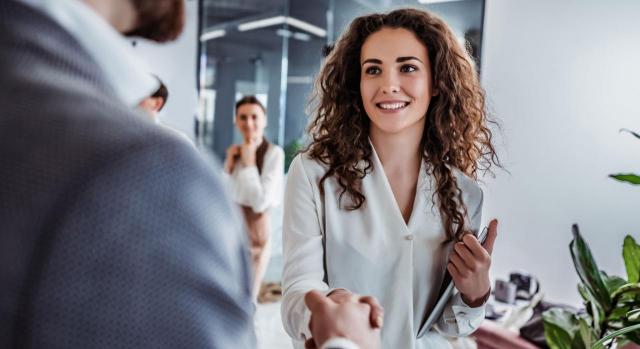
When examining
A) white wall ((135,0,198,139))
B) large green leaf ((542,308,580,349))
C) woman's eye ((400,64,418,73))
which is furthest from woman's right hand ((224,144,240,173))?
woman's eye ((400,64,418,73))

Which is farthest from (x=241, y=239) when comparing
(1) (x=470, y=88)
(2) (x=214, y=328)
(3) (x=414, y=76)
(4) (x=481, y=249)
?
(1) (x=470, y=88)

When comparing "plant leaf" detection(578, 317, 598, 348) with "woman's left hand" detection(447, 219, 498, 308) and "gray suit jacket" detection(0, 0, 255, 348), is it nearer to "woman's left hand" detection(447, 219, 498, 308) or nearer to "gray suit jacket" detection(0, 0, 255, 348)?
"woman's left hand" detection(447, 219, 498, 308)

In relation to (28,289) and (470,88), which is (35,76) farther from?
(470,88)

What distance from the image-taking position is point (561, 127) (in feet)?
13.2

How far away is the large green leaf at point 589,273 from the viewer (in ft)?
4.80

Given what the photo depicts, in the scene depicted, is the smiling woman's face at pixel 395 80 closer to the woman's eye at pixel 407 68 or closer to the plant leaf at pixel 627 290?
the woman's eye at pixel 407 68

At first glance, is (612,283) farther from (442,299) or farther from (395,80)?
(395,80)

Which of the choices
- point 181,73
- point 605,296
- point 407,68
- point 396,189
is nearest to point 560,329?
point 605,296

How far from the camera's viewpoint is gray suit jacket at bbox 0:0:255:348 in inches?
13.6

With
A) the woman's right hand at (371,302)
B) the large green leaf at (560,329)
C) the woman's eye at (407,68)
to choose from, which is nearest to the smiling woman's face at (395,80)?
the woman's eye at (407,68)

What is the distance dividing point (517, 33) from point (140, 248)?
441 centimetres

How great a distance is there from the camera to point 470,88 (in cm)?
144

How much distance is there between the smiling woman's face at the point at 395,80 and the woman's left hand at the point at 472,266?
32cm

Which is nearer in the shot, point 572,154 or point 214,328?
point 214,328
